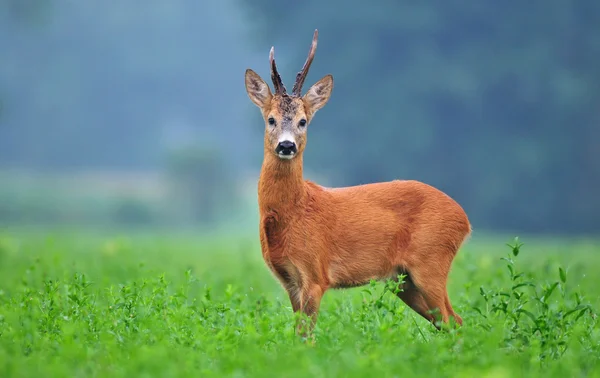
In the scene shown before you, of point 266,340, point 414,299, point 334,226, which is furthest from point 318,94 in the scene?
point 266,340

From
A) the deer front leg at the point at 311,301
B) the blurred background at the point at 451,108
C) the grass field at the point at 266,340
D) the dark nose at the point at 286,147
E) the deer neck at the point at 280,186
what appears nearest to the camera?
the grass field at the point at 266,340

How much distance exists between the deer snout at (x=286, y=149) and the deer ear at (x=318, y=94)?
2.06 feet

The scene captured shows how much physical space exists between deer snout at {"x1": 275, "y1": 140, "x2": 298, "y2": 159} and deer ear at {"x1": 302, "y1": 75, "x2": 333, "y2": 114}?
2.06ft

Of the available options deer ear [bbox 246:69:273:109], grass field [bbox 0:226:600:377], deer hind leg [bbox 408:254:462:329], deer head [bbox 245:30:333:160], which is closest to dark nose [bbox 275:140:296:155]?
deer head [bbox 245:30:333:160]

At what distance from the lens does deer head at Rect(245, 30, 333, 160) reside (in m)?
7.82

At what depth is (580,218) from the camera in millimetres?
32125

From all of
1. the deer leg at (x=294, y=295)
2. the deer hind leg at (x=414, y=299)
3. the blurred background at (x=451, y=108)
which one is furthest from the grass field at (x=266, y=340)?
the blurred background at (x=451, y=108)

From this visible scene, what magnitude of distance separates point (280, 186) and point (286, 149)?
0.33 m

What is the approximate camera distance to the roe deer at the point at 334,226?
7.76 m

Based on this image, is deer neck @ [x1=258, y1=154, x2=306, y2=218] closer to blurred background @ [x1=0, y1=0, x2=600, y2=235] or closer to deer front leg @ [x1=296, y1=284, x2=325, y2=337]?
deer front leg @ [x1=296, y1=284, x2=325, y2=337]

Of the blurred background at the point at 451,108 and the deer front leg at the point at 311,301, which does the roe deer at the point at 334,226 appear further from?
the blurred background at the point at 451,108

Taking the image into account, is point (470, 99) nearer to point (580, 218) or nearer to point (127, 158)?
point (580, 218)

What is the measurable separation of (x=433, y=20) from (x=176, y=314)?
87.2 feet

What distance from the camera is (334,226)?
26.4 feet
